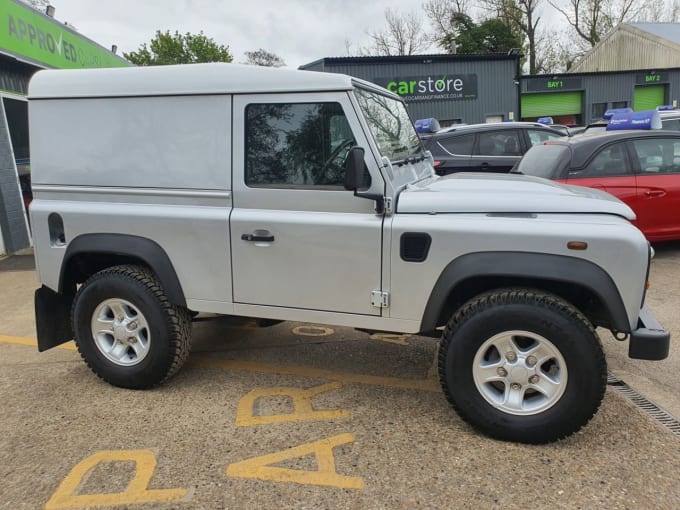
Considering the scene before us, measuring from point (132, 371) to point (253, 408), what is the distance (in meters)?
0.91

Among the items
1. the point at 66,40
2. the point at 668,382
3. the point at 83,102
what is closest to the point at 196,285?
the point at 83,102

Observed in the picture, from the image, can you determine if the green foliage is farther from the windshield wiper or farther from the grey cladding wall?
the windshield wiper

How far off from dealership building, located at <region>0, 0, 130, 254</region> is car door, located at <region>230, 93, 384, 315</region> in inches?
286

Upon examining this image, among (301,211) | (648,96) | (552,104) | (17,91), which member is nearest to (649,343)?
(301,211)

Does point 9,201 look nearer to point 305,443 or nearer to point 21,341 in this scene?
point 21,341

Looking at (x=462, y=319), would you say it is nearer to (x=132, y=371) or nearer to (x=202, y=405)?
(x=202, y=405)

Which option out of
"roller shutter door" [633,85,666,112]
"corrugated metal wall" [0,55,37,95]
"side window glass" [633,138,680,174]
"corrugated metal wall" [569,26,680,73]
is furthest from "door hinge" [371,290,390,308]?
"corrugated metal wall" [569,26,680,73]

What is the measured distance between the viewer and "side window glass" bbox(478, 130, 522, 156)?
29.2ft

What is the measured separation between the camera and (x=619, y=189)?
20.3 feet

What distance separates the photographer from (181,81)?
3279mm

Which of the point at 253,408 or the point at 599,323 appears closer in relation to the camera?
the point at 599,323

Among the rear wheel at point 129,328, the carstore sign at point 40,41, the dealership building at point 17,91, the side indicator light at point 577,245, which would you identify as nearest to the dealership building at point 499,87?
the carstore sign at point 40,41

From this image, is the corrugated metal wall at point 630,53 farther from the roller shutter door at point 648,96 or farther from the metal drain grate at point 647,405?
the metal drain grate at point 647,405

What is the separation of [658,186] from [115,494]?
649cm
